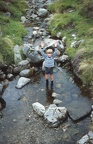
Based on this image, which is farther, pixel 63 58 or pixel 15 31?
pixel 15 31

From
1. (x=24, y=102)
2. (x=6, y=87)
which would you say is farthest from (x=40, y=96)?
(x=6, y=87)

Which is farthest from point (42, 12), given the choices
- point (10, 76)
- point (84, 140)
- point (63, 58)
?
point (84, 140)

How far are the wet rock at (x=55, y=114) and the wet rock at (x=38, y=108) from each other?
240 millimetres

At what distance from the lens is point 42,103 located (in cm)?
1027

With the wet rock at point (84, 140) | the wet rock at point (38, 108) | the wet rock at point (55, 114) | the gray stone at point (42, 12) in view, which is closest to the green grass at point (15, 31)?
the gray stone at point (42, 12)

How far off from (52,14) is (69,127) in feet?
38.2

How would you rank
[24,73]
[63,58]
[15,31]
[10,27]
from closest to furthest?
[24,73], [63,58], [15,31], [10,27]

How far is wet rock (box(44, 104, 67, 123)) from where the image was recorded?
9078 mm

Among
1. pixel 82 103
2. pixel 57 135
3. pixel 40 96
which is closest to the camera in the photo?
pixel 57 135

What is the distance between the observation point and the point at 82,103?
10.1 meters

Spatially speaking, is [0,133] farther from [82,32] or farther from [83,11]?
→ [83,11]

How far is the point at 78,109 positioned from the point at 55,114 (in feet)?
3.50

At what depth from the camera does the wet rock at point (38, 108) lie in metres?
9.48

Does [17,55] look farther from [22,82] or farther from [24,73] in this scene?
A: [22,82]
